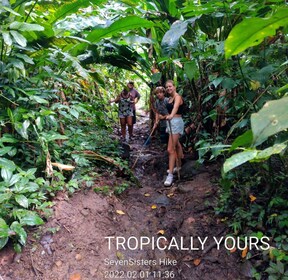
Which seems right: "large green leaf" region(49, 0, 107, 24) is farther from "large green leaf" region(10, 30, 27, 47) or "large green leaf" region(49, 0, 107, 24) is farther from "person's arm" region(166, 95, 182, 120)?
"person's arm" region(166, 95, 182, 120)

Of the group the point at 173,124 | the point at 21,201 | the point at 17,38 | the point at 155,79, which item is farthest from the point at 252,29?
the point at 173,124

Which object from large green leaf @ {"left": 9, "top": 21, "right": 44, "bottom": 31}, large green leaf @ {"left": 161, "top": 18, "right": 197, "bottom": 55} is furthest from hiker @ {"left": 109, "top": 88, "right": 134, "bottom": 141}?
large green leaf @ {"left": 9, "top": 21, "right": 44, "bottom": 31}

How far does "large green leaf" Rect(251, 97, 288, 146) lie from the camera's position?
87 centimetres

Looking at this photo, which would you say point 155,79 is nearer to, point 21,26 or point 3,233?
point 21,26

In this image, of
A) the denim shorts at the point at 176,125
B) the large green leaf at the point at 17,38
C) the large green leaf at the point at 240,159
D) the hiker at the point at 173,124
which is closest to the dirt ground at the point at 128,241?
the hiker at the point at 173,124

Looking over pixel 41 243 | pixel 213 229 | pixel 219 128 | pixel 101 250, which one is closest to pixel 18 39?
pixel 41 243

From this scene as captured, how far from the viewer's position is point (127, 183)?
3.91 metres

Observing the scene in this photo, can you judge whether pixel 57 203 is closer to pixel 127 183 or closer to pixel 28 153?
pixel 28 153

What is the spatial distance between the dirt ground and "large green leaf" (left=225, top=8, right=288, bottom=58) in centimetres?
187

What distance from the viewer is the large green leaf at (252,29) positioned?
1213 mm

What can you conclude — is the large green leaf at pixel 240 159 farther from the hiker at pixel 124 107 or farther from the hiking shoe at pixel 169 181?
the hiker at pixel 124 107

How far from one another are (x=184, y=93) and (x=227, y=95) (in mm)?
1888

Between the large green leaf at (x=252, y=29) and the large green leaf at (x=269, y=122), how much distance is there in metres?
0.45

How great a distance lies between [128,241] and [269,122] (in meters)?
2.29
